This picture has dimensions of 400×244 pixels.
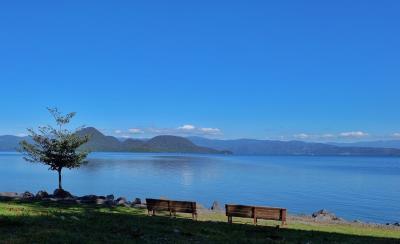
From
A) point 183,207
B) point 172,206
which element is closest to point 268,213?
point 183,207

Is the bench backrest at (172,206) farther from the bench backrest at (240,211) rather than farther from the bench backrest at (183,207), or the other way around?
the bench backrest at (240,211)

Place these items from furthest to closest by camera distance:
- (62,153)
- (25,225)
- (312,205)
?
1. (312,205)
2. (62,153)
3. (25,225)

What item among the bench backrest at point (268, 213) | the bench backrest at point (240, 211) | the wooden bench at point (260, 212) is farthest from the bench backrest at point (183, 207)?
the bench backrest at point (268, 213)

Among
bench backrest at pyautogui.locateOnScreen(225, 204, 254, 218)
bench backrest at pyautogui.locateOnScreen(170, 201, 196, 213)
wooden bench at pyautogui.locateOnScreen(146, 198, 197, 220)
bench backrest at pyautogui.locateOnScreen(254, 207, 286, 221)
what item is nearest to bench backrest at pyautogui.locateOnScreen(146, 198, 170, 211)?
wooden bench at pyautogui.locateOnScreen(146, 198, 197, 220)

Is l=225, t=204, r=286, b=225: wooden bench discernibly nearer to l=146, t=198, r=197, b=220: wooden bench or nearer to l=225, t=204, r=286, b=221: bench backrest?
l=225, t=204, r=286, b=221: bench backrest

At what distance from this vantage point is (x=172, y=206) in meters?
26.0

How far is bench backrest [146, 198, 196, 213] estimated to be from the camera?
25.4 m

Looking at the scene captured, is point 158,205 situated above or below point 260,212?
above

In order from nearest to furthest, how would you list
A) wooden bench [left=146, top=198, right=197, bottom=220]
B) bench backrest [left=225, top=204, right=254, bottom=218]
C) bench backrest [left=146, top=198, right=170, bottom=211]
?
bench backrest [left=225, top=204, right=254, bottom=218], wooden bench [left=146, top=198, right=197, bottom=220], bench backrest [left=146, top=198, right=170, bottom=211]

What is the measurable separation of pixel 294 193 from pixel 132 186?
24047 mm

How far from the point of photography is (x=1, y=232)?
39.9 ft

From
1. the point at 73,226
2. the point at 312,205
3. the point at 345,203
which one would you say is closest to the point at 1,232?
the point at 73,226

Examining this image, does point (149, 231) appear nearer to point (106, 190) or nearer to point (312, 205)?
point (312, 205)

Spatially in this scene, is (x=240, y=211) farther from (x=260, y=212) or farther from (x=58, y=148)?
(x=58, y=148)
